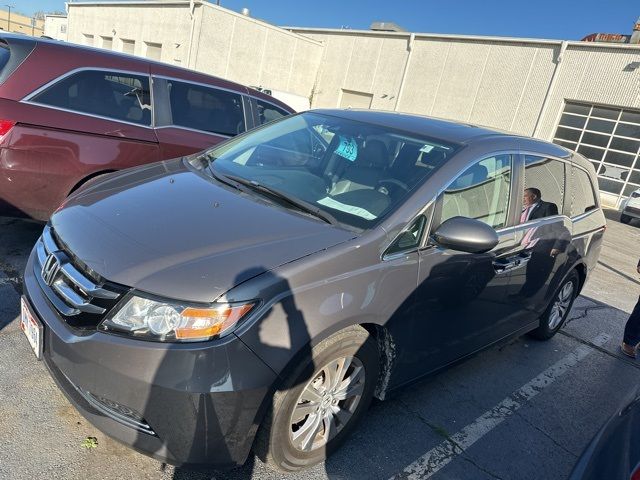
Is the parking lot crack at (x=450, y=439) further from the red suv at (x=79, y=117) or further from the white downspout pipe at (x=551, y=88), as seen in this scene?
the white downspout pipe at (x=551, y=88)

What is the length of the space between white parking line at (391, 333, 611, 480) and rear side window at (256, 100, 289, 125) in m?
3.77

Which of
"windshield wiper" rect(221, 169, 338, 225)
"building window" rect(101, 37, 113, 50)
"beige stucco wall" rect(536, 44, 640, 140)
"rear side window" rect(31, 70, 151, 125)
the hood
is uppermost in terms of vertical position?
"beige stucco wall" rect(536, 44, 640, 140)

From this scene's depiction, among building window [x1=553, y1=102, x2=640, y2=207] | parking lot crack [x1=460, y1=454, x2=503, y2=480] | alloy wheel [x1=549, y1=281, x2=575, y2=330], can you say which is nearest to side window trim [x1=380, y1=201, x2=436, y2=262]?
parking lot crack [x1=460, y1=454, x2=503, y2=480]

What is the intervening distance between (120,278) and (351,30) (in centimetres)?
2895

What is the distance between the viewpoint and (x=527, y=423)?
3.17 m

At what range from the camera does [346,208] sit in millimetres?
2518

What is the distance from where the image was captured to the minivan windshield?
2541mm

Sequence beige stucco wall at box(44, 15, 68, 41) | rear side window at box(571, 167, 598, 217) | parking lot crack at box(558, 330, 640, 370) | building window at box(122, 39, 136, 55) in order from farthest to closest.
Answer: beige stucco wall at box(44, 15, 68, 41), building window at box(122, 39, 136, 55), parking lot crack at box(558, 330, 640, 370), rear side window at box(571, 167, 598, 217)

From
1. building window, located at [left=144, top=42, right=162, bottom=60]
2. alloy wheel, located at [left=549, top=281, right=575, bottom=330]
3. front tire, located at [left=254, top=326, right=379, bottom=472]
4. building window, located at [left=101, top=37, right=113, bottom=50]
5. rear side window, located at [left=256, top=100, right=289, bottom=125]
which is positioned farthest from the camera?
building window, located at [left=101, top=37, right=113, bottom=50]

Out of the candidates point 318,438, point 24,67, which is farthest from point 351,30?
point 318,438

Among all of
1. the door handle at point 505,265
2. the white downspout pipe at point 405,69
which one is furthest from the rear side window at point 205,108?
the white downspout pipe at point 405,69

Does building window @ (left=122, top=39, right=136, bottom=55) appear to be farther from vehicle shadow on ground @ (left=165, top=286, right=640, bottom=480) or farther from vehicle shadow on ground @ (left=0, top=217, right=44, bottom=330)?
vehicle shadow on ground @ (left=165, top=286, right=640, bottom=480)

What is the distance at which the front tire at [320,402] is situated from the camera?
6.55 feet

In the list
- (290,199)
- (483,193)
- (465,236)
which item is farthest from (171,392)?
(483,193)
